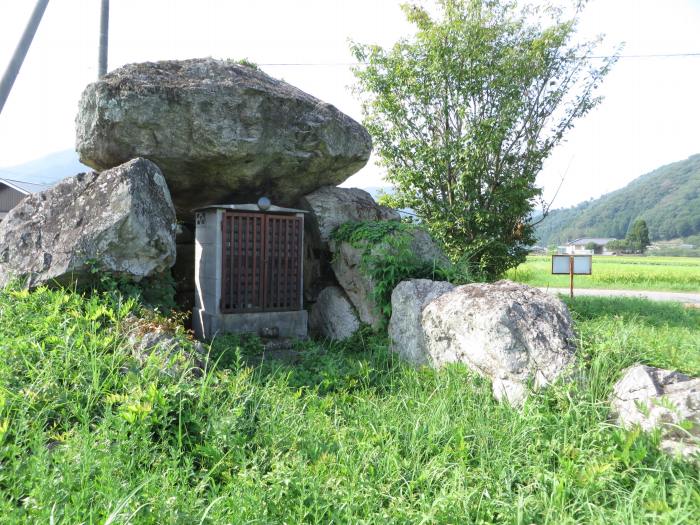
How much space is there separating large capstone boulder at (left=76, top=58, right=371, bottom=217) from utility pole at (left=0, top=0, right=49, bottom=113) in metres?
1.62

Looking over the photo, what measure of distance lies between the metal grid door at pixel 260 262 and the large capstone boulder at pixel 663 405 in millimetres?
5055

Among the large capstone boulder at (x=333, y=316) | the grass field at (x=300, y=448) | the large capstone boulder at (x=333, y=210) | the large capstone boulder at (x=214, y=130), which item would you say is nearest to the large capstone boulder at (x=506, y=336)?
the grass field at (x=300, y=448)

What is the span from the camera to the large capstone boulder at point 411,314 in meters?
5.81

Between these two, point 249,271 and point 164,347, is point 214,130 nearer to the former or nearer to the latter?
point 249,271

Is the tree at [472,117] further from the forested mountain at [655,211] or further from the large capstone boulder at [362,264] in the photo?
the forested mountain at [655,211]

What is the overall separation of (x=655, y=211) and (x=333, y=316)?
10647 centimetres

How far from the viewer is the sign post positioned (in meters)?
10.7

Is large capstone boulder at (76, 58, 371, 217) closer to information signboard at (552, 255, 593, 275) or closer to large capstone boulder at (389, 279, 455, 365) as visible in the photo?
large capstone boulder at (389, 279, 455, 365)

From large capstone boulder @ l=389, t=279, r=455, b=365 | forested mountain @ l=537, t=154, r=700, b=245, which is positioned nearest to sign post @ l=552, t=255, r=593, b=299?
large capstone boulder @ l=389, t=279, r=455, b=365

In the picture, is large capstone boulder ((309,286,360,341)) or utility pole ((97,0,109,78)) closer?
large capstone boulder ((309,286,360,341))

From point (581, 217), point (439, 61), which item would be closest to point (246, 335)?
point (439, 61)

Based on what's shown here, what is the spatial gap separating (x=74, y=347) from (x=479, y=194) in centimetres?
818

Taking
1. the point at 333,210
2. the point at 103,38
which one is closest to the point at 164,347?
the point at 333,210

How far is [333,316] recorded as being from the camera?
7.93 m
